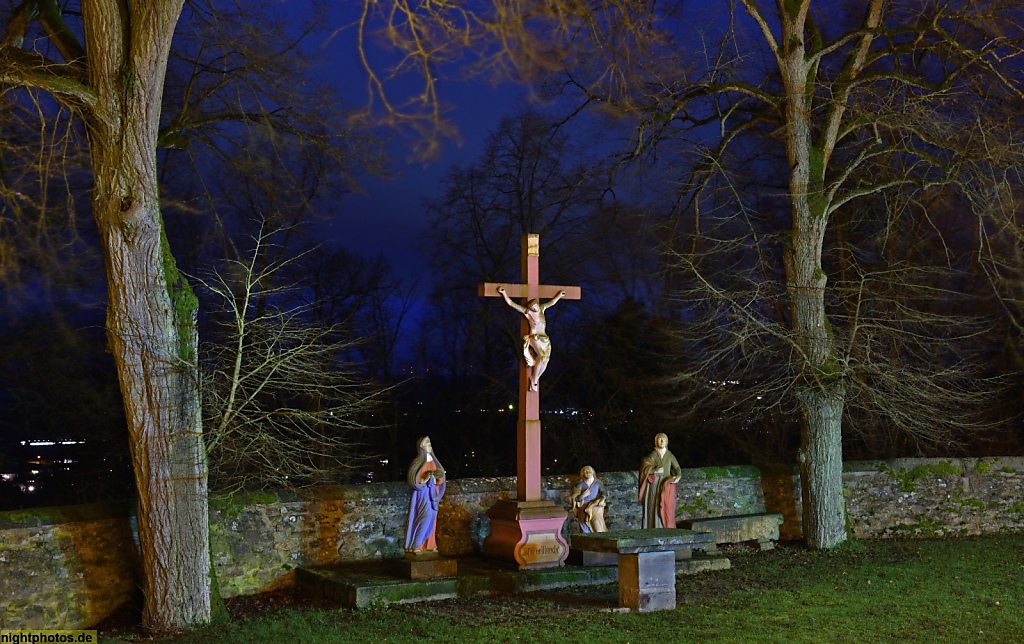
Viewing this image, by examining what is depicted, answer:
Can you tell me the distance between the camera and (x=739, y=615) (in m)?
9.41

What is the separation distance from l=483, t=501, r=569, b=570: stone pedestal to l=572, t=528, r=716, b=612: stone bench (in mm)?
1648

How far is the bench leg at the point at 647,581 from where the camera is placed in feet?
31.1

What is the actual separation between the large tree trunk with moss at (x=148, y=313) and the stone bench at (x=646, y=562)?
12.0 feet

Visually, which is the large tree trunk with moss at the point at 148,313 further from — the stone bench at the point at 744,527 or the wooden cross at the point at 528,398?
the stone bench at the point at 744,527

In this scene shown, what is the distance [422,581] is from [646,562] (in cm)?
235

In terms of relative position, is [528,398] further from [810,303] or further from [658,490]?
[810,303]

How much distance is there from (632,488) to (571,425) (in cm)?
862

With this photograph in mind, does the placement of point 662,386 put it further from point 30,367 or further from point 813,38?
point 30,367

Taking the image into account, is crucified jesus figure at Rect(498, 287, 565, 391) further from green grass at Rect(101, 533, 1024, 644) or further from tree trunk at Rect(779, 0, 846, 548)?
tree trunk at Rect(779, 0, 846, 548)

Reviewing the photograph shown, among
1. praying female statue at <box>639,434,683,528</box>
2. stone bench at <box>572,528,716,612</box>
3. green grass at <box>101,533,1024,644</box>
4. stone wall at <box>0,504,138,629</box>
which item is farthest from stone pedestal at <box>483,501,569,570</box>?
stone wall at <box>0,504,138,629</box>

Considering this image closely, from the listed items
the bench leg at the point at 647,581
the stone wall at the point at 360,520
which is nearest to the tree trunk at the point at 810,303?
the stone wall at the point at 360,520

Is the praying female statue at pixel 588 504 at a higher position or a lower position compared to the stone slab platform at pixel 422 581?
higher

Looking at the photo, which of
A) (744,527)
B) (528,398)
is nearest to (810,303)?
(744,527)

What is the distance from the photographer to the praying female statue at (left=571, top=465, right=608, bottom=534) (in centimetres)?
1210
